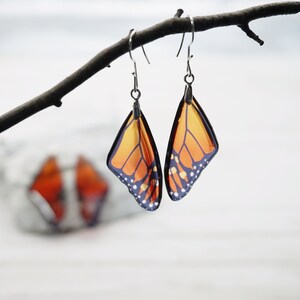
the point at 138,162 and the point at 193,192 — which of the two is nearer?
the point at 138,162

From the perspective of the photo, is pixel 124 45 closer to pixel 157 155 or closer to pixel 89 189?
pixel 157 155

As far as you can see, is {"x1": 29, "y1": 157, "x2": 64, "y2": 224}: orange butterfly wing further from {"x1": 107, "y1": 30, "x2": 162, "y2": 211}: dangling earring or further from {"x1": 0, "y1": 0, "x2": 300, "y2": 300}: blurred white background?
{"x1": 107, "y1": 30, "x2": 162, "y2": 211}: dangling earring

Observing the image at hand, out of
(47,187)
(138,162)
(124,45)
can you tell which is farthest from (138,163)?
(47,187)

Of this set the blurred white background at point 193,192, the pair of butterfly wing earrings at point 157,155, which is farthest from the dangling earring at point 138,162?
the blurred white background at point 193,192

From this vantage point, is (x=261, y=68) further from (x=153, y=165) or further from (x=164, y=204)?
(x=153, y=165)

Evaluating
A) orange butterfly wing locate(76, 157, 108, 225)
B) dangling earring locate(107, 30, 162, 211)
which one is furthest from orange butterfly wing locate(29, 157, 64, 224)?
dangling earring locate(107, 30, 162, 211)

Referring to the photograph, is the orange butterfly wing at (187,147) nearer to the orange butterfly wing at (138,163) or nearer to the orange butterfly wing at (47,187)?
the orange butterfly wing at (138,163)
